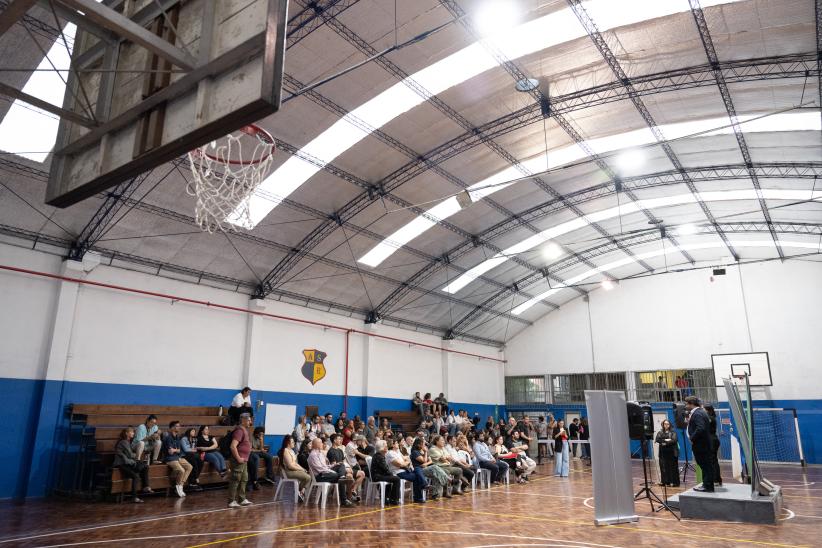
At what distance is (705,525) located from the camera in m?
7.54

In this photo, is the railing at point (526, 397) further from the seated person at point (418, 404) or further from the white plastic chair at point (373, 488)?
the white plastic chair at point (373, 488)

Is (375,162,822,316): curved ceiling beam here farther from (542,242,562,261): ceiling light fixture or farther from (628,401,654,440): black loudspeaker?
(628,401,654,440): black loudspeaker

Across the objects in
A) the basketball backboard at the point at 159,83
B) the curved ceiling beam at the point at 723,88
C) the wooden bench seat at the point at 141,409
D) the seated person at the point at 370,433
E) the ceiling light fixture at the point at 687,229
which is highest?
the curved ceiling beam at the point at 723,88

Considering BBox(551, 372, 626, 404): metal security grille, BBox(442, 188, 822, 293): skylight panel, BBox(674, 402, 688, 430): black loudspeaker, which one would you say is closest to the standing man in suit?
BBox(674, 402, 688, 430): black loudspeaker

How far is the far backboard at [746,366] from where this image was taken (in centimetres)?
2125

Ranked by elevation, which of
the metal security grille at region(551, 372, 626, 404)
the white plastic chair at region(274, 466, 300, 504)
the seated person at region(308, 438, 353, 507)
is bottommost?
the white plastic chair at region(274, 466, 300, 504)

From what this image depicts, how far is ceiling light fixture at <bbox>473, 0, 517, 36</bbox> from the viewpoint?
10.0 metres

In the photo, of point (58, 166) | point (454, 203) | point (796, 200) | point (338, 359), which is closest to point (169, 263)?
point (338, 359)

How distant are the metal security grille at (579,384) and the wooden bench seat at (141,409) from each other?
685 inches

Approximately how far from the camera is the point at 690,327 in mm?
23875

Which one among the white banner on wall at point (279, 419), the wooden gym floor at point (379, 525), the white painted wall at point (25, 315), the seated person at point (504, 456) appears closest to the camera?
the wooden gym floor at point (379, 525)

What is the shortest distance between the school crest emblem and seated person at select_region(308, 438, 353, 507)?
307 inches

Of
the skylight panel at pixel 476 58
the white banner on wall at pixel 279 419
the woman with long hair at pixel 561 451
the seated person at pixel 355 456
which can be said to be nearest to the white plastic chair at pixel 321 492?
the seated person at pixel 355 456

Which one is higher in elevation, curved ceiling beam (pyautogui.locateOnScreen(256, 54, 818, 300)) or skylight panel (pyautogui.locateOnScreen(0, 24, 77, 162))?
curved ceiling beam (pyautogui.locateOnScreen(256, 54, 818, 300))
